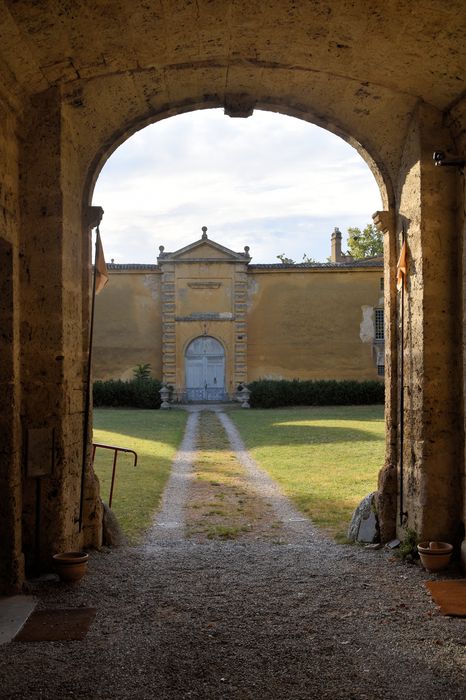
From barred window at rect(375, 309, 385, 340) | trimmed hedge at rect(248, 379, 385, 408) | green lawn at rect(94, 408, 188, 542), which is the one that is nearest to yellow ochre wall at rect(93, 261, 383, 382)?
barred window at rect(375, 309, 385, 340)

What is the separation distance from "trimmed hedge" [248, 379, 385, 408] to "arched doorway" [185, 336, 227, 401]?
79.4 inches

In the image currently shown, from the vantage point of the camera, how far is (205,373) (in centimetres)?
2952

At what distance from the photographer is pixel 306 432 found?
17641 millimetres

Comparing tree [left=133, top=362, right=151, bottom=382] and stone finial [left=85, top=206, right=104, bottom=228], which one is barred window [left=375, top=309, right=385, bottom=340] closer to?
tree [left=133, top=362, right=151, bottom=382]

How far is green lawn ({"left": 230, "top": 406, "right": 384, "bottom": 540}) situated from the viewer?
8.88 metres

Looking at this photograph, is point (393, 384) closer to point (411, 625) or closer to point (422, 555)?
point (422, 555)

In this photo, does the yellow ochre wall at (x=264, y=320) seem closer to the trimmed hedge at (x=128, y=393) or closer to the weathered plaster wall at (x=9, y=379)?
the trimmed hedge at (x=128, y=393)

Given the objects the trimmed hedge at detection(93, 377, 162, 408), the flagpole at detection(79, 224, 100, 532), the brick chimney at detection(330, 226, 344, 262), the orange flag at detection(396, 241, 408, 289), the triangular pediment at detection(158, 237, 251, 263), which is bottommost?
the trimmed hedge at detection(93, 377, 162, 408)

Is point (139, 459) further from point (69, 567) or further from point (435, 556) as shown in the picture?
point (435, 556)

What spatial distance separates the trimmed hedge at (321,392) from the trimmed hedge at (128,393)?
3.89 m

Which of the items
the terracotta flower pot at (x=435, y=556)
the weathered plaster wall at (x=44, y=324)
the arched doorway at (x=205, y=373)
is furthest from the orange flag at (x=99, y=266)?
the arched doorway at (x=205, y=373)

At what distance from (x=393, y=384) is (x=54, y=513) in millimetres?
3238

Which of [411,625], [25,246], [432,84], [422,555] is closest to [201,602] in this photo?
[411,625]

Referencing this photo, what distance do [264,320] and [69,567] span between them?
80.8 ft
